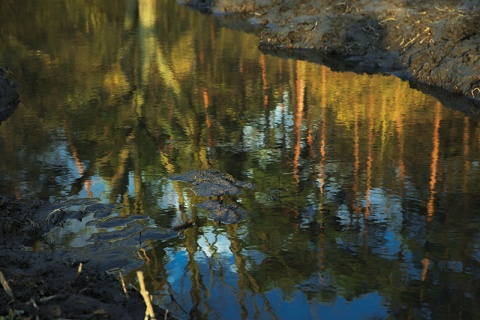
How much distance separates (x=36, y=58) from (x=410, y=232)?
51.0 feet

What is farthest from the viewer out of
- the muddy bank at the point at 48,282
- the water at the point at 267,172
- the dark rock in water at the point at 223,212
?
the dark rock in water at the point at 223,212

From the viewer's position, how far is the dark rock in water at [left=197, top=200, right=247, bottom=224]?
31.3 ft

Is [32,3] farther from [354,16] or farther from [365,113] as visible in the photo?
[365,113]

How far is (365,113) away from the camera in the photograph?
1500 centimetres

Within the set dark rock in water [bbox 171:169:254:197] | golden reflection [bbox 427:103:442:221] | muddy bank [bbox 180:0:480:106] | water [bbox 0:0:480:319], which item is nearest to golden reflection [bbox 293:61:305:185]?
water [bbox 0:0:480:319]

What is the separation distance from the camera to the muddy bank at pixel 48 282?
5754mm

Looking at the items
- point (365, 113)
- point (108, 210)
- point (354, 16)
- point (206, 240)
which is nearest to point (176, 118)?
point (365, 113)

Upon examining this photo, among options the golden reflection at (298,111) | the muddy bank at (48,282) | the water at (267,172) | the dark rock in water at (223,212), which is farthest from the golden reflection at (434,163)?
the muddy bank at (48,282)

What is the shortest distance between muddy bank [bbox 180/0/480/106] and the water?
3.25 feet

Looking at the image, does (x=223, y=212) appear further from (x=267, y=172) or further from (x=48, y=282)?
(x=48, y=282)

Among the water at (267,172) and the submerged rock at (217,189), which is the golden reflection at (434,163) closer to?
the water at (267,172)

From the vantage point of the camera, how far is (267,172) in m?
11.4

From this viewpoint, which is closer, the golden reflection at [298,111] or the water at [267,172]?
the water at [267,172]

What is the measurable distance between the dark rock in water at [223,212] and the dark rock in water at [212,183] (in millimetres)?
410
